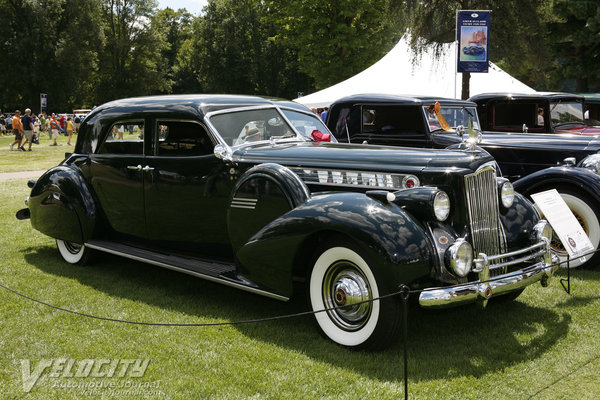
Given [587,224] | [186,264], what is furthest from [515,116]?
[186,264]

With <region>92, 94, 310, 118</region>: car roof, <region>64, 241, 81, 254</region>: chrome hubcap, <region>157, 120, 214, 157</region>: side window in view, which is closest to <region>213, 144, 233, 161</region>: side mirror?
<region>157, 120, 214, 157</region>: side window

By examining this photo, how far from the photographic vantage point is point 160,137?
5.34 m

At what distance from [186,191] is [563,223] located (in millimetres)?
3533

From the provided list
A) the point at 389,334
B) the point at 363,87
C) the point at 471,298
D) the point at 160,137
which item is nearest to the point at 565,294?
the point at 471,298

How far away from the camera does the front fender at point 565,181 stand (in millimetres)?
5859

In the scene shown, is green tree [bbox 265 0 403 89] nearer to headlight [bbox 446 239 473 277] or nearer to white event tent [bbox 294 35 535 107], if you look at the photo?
white event tent [bbox 294 35 535 107]

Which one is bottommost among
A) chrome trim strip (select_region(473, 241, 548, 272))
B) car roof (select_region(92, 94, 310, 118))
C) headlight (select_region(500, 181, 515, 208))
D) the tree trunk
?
chrome trim strip (select_region(473, 241, 548, 272))

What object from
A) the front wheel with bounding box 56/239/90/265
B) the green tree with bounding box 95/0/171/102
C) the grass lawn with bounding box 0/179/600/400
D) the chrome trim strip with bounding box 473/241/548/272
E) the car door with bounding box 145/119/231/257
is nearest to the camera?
the grass lawn with bounding box 0/179/600/400

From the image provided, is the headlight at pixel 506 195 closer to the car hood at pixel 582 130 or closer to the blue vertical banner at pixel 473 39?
the car hood at pixel 582 130

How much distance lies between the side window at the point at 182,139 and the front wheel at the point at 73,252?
1.67 meters

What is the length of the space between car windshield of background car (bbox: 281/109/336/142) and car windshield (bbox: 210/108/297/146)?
12 cm

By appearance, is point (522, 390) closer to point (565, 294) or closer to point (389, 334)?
point (389, 334)

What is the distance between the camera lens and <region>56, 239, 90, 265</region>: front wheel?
6102mm

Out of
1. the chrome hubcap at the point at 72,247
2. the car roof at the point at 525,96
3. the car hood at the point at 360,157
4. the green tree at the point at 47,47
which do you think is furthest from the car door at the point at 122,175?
the green tree at the point at 47,47
